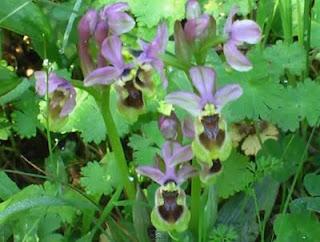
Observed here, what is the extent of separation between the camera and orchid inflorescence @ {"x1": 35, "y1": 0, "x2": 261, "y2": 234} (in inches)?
53.6

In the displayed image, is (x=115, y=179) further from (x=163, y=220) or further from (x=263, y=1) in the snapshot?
(x=263, y=1)

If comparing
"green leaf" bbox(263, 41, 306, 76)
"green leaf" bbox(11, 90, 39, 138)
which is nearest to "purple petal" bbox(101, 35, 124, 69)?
"green leaf" bbox(263, 41, 306, 76)

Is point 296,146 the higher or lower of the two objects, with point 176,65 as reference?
lower

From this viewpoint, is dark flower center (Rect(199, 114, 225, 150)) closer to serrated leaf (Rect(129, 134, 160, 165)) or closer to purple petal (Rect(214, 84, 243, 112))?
purple petal (Rect(214, 84, 243, 112))

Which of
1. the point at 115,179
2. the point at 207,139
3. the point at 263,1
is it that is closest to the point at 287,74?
the point at 263,1

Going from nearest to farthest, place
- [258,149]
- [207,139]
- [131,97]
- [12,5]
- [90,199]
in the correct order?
1. [207,139]
2. [131,97]
3. [90,199]
4. [258,149]
5. [12,5]

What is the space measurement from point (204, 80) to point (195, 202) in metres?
0.29

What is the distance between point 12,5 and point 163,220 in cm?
82

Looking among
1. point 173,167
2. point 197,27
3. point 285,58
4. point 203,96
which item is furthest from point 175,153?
point 285,58

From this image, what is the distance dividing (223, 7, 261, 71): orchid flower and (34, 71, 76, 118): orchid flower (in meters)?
0.30

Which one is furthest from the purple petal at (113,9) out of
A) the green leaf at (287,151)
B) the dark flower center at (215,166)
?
Answer: the green leaf at (287,151)

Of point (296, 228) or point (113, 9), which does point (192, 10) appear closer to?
point (113, 9)

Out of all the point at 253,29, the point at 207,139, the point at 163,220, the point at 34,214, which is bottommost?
the point at 34,214

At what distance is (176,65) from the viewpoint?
54.9 inches
